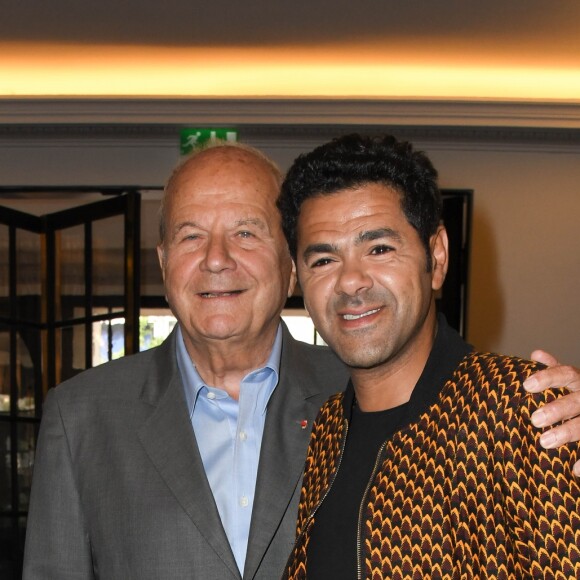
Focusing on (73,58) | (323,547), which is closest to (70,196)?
(73,58)

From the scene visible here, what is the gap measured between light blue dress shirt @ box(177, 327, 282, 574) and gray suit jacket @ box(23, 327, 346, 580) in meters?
0.04

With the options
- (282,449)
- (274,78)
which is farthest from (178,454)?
(274,78)

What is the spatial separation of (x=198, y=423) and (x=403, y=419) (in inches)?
22.2

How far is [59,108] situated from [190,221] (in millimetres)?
4049

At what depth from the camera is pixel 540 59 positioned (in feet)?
17.5

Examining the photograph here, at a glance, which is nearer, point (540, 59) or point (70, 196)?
point (540, 59)

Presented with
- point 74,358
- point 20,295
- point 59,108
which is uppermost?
point 59,108

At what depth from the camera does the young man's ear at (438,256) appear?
156 centimetres

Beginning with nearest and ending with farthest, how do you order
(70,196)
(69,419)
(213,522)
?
(213,522), (69,419), (70,196)

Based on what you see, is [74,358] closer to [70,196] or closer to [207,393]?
[70,196]

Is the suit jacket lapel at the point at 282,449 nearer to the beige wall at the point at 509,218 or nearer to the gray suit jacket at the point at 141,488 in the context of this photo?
the gray suit jacket at the point at 141,488

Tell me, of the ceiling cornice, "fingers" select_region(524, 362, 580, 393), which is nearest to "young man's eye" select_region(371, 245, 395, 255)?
"fingers" select_region(524, 362, 580, 393)

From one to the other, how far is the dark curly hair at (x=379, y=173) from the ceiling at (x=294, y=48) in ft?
9.77

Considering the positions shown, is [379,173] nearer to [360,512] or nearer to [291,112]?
[360,512]
